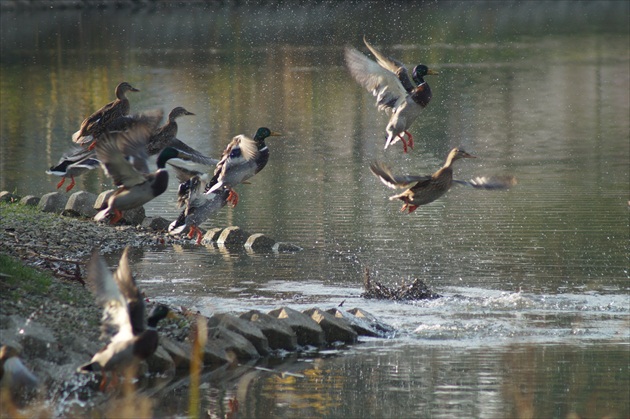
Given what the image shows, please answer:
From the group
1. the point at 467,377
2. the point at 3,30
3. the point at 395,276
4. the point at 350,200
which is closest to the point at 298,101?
the point at 350,200

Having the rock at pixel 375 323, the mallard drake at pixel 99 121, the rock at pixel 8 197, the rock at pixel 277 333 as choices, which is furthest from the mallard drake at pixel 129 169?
the rock at pixel 8 197

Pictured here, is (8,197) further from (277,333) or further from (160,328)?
(277,333)

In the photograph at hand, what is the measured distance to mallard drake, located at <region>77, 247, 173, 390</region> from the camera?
31.7 ft

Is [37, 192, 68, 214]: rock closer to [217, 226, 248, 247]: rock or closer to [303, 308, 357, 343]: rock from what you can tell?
[217, 226, 248, 247]: rock

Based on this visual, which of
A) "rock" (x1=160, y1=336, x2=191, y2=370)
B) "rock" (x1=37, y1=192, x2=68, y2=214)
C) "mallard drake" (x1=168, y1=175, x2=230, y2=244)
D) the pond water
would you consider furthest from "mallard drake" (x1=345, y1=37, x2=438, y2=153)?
"rock" (x1=37, y1=192, x2=68, y2=214)

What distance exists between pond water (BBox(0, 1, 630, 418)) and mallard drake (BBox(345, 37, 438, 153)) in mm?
1985

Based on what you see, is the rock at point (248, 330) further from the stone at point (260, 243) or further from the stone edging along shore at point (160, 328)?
the stone at point (260, 243)

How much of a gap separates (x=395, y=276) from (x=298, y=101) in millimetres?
23100

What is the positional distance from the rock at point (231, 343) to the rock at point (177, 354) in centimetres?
41

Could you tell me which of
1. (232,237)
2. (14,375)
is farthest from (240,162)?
(14,375)

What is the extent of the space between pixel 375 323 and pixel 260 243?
17.1ft

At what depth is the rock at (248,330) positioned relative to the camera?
1165cm

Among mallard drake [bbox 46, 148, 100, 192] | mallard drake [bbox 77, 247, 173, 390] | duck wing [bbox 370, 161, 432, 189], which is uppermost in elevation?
mallard drake [bbox 46, 148, 100, 192]

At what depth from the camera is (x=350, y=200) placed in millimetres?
21625
